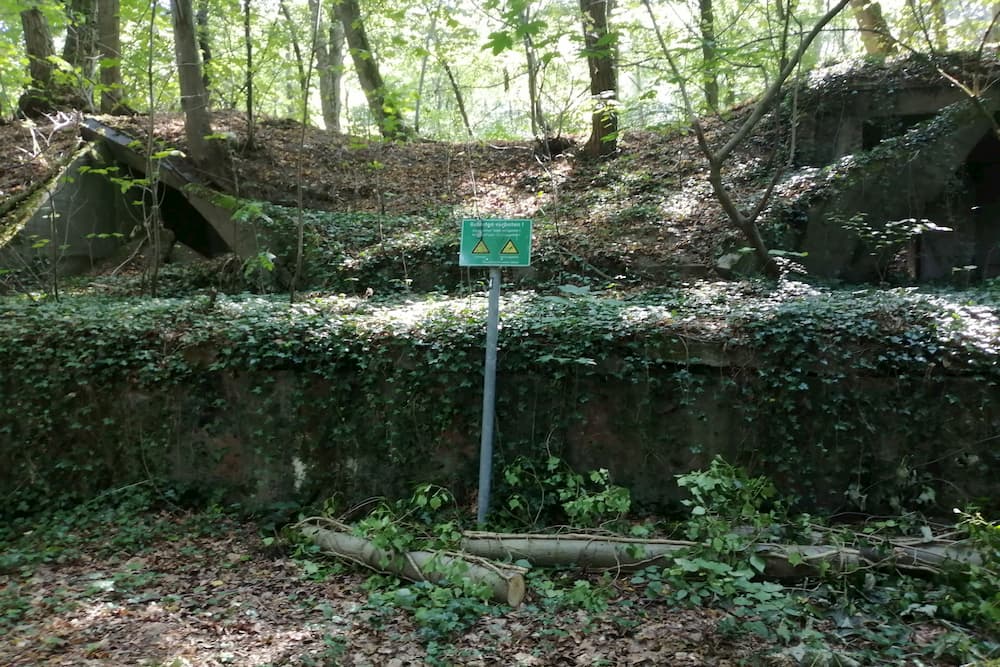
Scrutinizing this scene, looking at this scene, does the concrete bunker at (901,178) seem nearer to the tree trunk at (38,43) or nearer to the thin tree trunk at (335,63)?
the thin tree trunk at (335,63)

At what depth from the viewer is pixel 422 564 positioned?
5.21 m

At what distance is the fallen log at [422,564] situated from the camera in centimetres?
482

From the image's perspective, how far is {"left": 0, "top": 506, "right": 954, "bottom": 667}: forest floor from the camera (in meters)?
4.15

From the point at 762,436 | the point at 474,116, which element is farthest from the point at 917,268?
the point at 474,116

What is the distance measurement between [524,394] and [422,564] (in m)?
1.91

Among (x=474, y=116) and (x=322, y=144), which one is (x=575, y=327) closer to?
(x=322, y=144)

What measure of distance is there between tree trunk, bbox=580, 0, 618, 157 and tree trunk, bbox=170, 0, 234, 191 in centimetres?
637

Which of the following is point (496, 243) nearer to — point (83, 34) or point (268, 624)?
point (268, 624)

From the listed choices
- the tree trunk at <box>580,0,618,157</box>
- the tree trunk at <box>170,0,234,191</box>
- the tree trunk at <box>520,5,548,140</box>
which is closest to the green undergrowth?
the tree trunk at <box>580,0,618,157</box>

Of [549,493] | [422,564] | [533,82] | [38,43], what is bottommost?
[422,564]

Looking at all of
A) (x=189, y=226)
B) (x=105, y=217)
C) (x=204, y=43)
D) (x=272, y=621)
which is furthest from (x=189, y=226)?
(x=272, y=621)

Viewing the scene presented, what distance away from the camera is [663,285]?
9.82m

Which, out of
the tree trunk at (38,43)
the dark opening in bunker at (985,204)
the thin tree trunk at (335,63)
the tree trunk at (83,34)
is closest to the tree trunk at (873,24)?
the dark opening in bunker at (985,204)

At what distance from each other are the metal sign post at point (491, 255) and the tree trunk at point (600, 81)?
4.28 metres
